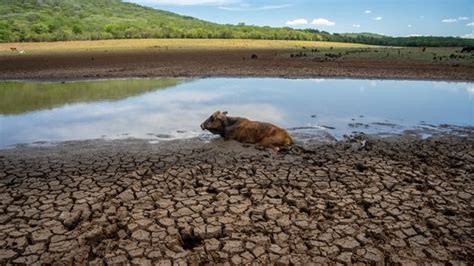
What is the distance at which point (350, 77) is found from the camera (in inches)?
787

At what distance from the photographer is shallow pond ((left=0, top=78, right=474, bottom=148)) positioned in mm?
9391

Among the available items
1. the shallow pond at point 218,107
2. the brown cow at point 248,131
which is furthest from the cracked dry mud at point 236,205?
the shallow pond at point 218,107

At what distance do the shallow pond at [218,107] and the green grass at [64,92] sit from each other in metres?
0.04

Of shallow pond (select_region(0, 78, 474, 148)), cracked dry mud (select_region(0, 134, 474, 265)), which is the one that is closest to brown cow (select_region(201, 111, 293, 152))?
cracked dry mud (select_region(0, 134, 474, 265))

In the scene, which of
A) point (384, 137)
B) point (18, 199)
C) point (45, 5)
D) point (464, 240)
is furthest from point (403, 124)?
point (45, 5)

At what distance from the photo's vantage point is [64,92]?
15523mm

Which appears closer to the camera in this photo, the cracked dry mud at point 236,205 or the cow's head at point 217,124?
the cracked dry mud at point 236,205

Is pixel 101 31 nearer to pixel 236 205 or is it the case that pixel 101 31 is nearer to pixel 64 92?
pixel 64 92

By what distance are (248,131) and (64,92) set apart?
10292 millimetres

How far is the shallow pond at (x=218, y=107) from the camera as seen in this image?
370 inches

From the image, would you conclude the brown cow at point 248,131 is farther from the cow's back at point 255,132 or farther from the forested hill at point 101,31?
the forested hill at point 101,31

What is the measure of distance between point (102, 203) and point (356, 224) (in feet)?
10.9

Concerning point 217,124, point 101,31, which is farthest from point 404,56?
point 101,31

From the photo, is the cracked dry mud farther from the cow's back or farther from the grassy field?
the grassy field
